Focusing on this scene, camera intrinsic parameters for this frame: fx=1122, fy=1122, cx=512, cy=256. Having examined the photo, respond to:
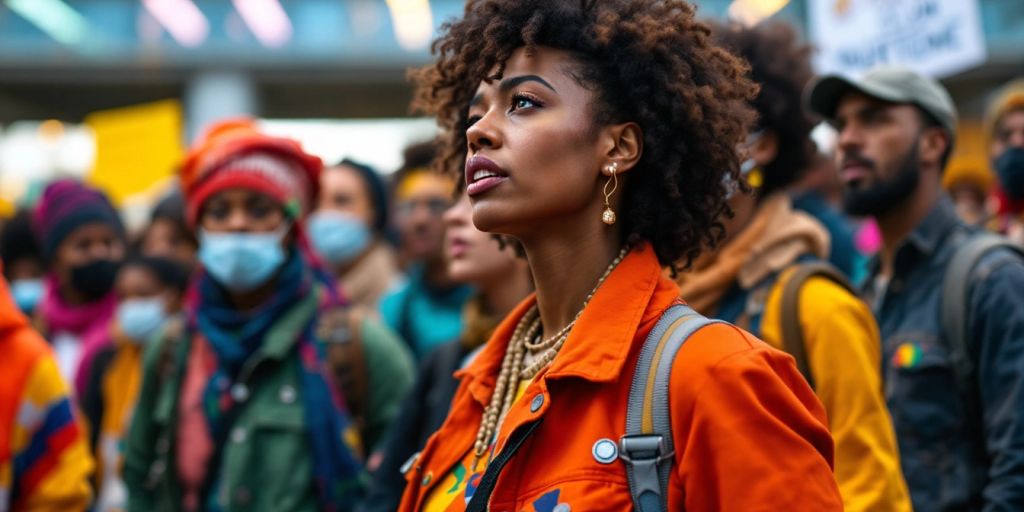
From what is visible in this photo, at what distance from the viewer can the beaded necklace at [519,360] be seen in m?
2.54

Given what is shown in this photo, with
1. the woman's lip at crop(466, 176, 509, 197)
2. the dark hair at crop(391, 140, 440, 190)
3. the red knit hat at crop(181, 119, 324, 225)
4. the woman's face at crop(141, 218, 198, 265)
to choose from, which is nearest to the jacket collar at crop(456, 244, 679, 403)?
the woman's lip at crop(466, 176, 509, 197)

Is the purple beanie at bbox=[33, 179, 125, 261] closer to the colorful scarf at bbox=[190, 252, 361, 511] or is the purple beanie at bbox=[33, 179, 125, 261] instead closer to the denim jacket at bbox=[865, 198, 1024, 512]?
the colorful scarf at bbox=[190, 252, 361, 511]

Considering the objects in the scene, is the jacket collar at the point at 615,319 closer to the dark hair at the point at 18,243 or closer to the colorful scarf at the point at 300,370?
the colorful scarf at the point at 300,370

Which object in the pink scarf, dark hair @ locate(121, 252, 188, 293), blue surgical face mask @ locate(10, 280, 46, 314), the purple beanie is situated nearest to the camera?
dark hair @ locate(121, 252, 188, 293)

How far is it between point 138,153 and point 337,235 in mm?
4477

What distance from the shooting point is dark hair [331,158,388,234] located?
22.5 ft

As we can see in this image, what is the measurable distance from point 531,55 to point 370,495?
5.72 ft

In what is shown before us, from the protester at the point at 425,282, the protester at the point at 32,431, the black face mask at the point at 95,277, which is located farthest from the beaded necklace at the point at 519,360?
the black face mask at the point at 95,277

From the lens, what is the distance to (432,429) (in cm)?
359

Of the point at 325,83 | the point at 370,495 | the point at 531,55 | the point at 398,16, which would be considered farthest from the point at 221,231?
the point at 325,83

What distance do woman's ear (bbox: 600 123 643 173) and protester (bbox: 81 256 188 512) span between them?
346 centimetres

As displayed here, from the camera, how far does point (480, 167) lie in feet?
8.10

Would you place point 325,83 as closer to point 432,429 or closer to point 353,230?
point 353,230

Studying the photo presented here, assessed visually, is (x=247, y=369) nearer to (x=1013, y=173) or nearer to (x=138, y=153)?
(x=1013, y=173)
